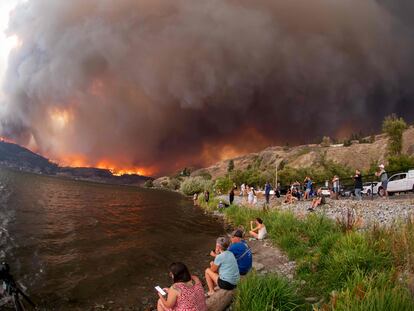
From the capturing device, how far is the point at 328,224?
1487 centimetres

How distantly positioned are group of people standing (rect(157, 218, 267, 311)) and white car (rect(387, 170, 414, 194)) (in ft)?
91.6

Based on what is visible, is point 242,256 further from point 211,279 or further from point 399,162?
point 399,162

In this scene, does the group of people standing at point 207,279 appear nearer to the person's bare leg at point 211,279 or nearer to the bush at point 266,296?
the person's bare leg at point 211,279

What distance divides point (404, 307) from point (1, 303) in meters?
11.5

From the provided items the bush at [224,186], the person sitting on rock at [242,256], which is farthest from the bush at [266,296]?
the bush at [224,186]

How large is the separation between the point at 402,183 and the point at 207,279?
29.8m

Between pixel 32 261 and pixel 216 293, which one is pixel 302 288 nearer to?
pixel 216 293

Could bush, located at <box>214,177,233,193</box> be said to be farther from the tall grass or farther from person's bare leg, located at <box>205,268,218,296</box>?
the tall grass

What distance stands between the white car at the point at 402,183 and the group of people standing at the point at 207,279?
27.9 m

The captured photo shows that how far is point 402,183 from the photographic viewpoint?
105 ft

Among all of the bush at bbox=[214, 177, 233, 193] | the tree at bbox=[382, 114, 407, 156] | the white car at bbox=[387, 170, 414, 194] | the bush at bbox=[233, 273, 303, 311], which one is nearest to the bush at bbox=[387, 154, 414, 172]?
the tree at bbox=[382, 114, 407, 156]

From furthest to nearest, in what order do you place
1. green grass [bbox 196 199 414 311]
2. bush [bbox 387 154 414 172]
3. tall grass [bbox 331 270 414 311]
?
1. bush [bbox 387 154 414 172]
2. green grass [bbox 196 199 414 311]
3. tall grass [bbox 331 270 414 311]

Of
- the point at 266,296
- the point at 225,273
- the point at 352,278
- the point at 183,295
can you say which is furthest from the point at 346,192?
the point at 183,295

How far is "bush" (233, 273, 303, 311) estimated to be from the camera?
728cm
